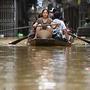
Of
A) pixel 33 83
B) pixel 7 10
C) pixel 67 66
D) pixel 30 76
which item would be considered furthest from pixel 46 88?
pixel 7 10

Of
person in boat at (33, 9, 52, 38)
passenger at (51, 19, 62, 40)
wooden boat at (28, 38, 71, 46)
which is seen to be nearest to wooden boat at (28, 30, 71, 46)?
wooden boat at (28, 38, 71, 46)

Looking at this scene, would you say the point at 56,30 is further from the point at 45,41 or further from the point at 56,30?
the point at 45,41

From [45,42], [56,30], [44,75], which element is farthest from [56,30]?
[44,75]

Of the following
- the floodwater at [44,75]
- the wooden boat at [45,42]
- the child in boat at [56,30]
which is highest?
the child in boat at [56,30]

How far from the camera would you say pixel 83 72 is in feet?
31.7

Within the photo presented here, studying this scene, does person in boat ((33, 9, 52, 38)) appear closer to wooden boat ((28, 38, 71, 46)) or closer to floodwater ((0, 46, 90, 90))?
wooden boat ((28, 38, 71, 46))

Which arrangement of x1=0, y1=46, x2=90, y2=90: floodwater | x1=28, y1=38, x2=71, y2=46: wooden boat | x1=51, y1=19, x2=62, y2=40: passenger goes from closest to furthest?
x1=0, y1=46, x2=90, y2=90: floodwater
x1=28, y1=38, x2=71, y2=46: wooden boat
x1=51, y1=19, x2=62, y2=40: passenger

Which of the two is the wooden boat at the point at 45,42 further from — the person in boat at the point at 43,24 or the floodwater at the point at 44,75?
the floodwater at the point at 44,75

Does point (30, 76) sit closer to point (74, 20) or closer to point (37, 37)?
point (37, 37)

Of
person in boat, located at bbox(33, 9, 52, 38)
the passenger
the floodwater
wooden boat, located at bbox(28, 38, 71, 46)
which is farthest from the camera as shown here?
the passenger

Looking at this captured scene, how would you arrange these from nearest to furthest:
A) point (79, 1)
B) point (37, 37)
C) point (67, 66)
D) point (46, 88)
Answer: point (46, 88), point (67, 66), point (37, 37), point (79, 1)

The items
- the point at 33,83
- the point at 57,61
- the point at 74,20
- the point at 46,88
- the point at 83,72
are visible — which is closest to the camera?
the point at 46,88

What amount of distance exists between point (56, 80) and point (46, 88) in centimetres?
100

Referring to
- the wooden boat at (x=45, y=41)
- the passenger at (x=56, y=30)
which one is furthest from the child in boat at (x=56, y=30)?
the wooden boat at (x=45, y=41)
